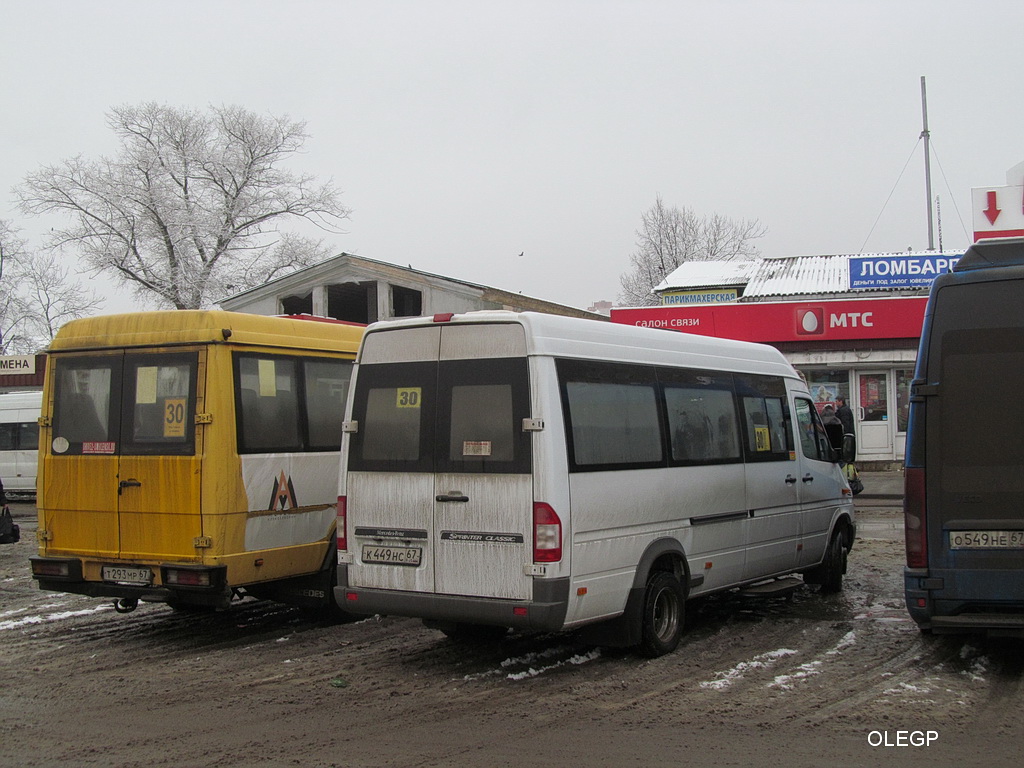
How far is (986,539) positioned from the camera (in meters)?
6.55

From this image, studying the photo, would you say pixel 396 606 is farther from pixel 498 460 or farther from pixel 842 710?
pixel 842 710

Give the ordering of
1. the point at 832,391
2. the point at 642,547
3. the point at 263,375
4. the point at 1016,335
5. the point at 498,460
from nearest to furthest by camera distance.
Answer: the point at 1016,335 → the point at 498,460 → the point at 642,547 → the point at 263,375 → the point at 832,391

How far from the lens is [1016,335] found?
6.53 meters

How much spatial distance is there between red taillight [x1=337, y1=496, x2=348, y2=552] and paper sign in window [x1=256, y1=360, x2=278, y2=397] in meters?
1.61

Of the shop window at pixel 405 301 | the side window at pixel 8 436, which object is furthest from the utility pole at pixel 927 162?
the side window at pixel 8 436

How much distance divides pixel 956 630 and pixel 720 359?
3.20 meters

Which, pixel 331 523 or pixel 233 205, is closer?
pixel 331 523

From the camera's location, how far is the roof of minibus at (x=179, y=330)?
837 centimetres

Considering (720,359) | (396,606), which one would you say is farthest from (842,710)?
(720,359)

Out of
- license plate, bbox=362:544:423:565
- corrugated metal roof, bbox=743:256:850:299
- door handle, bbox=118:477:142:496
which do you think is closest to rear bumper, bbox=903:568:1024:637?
license plate, bbox=362:544:423:565

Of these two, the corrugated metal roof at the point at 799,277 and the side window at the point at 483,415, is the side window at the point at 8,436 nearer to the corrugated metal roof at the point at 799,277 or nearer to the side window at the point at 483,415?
the corrugated metal roof at the point at 799,277

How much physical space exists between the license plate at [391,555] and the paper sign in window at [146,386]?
244 centimetres

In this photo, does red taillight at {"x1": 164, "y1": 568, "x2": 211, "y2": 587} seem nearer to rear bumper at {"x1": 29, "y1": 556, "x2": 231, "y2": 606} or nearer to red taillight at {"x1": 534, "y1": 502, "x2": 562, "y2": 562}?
rear bumper at {"x1": 29, "y1": 556, "x2": 231, "y2": 606}

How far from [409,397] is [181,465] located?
2148mm
